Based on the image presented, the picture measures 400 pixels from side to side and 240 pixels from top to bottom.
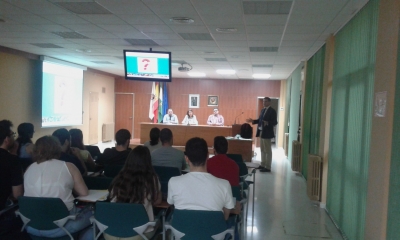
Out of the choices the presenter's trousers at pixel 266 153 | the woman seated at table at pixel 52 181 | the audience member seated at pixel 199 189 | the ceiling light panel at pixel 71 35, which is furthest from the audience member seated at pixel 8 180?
the presenter's trousers at pixel 266 153

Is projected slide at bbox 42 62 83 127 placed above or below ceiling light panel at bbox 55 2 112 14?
below

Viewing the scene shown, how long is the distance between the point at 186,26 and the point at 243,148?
501 centimetres

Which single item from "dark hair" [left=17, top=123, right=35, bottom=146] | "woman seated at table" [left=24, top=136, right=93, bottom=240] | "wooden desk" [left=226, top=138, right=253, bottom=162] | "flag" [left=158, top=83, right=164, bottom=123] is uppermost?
"flag" [left=158, top=83, right=164, bottom=123]

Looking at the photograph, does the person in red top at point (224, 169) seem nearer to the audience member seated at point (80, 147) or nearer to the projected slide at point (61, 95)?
the audience member seated at point (80, 147)

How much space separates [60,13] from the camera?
186 inches

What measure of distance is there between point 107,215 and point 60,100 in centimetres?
834

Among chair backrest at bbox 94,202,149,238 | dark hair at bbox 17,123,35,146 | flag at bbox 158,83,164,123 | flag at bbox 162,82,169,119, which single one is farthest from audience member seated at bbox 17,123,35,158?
flag at bbox 162,82,169,119

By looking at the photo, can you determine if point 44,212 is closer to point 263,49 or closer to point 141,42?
point 141,42

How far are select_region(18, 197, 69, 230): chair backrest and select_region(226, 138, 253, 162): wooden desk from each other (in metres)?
6.95

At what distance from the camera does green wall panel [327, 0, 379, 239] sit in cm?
332

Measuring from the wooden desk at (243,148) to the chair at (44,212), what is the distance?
6927 millimetres

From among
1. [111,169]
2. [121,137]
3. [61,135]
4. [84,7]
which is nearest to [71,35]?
[84,7]

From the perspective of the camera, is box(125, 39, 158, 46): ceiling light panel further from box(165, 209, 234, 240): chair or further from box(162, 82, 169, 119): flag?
box(162, 82, 169, 119): flag

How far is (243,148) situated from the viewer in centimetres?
934
